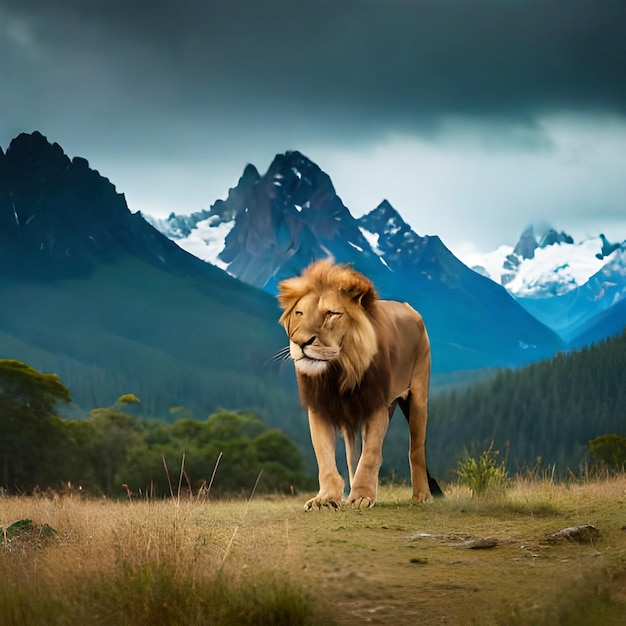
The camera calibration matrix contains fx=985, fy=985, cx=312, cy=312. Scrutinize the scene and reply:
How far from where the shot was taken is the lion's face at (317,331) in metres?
8.87

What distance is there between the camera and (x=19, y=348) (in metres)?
50.9

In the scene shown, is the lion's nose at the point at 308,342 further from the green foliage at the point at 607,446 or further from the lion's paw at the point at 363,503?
the green foliage at the point at 607,446

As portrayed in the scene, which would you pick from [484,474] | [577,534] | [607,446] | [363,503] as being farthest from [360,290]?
[607,446]

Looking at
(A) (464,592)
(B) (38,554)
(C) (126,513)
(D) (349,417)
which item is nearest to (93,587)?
(B) (38,554)

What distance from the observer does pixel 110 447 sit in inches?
1134

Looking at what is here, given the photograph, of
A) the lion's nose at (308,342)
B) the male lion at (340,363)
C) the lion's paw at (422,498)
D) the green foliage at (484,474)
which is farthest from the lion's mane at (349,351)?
the green foliage at (484,474)

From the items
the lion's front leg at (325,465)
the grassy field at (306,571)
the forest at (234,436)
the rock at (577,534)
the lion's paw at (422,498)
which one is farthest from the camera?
the forest at (234,436)

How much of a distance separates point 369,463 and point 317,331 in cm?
142

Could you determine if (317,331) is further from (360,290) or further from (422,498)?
(422,498)

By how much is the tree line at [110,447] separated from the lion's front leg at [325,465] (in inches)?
664

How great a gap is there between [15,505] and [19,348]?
142 feet

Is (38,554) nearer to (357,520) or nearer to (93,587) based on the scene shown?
(93,587)

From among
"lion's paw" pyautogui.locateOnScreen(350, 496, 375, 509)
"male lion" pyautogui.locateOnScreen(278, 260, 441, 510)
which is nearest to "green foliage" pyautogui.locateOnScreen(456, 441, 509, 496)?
"male lion" pyautogui.locateOnScreen(278, 260, 441, 510)

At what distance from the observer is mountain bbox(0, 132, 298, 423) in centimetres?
4462
